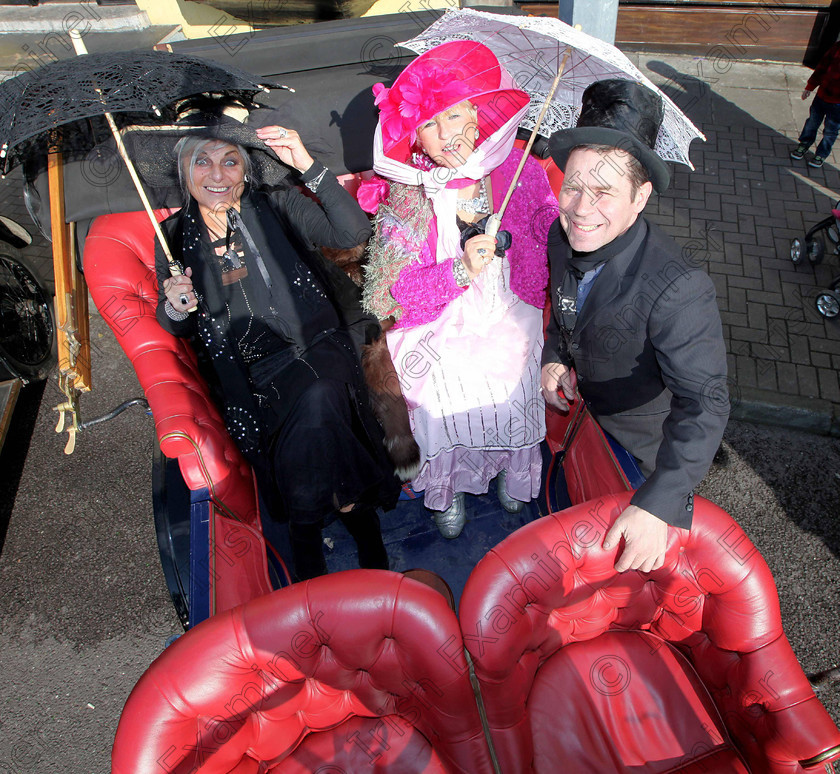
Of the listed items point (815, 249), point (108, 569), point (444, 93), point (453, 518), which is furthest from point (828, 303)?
point (108, 569)

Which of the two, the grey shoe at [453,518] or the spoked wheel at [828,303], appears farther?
the spoked wheel at [828,303]

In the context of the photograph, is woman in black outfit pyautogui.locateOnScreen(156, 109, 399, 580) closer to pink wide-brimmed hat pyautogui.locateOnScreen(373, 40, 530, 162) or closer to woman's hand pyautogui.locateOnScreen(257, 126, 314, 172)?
woman's hand pyautogui.locateOnScreen(257, 126, 314, 172)

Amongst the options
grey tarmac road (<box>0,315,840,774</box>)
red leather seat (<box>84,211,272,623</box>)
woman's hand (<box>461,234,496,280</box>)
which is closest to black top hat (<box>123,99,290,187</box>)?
red leather seat (<box>84,211,272,623</box>)

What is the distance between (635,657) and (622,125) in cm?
180

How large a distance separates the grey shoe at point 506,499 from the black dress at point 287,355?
0.58 meters

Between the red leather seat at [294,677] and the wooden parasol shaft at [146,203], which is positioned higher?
the wooden parasol shaft at [146,203]

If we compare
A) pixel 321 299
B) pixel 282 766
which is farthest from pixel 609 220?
pixel 282 766

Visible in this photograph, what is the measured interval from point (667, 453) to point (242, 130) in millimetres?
2029

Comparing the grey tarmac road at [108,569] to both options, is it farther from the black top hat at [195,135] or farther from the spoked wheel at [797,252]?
the black top hat at [195,135]

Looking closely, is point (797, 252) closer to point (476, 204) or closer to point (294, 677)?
point (476, 204)

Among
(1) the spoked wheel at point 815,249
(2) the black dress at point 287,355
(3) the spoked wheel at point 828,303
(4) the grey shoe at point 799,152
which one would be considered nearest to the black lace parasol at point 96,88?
(2) the black dress at point 287,355

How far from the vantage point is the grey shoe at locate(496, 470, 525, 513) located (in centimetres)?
286

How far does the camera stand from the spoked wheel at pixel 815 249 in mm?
4316

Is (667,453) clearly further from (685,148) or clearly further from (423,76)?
(423,76)
